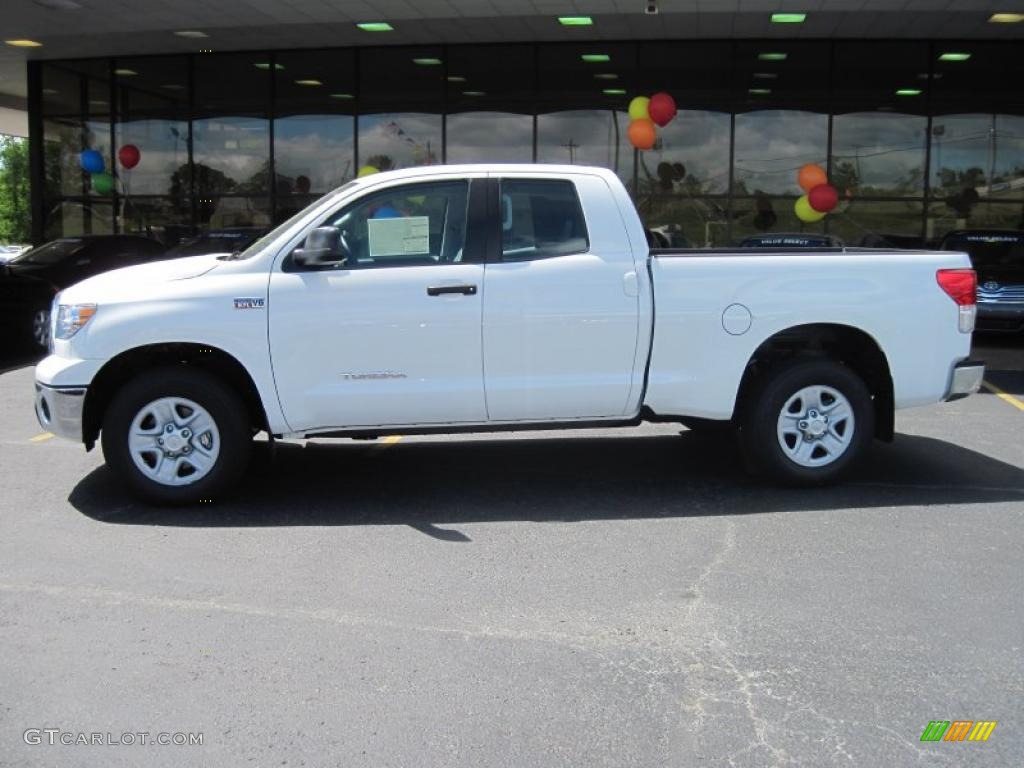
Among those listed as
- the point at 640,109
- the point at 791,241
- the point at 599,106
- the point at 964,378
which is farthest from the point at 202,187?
the point at 964,378

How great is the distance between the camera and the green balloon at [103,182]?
19141mm

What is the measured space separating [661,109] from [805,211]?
3.09 meters

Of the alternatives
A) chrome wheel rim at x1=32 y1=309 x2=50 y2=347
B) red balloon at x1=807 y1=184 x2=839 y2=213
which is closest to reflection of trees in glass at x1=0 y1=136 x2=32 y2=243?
chrome wheel rim at x1=32 y1=309 x2=50 y2=347

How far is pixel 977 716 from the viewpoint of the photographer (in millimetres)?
3436

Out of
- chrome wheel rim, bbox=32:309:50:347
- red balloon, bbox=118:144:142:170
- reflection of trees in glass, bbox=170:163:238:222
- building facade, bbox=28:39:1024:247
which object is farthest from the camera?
reflection of trees in glass, bbox=170:163:238:222

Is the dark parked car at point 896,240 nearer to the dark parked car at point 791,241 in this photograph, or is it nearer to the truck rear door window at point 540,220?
the dark parked car at point 791,241

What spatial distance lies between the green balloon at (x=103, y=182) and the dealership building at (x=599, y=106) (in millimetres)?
47

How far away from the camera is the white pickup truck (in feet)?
18.7

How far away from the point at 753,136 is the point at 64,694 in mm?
16182

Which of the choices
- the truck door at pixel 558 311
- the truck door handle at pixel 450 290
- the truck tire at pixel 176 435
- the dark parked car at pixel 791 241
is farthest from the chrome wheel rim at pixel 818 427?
the dark parked car at pixel 791 241

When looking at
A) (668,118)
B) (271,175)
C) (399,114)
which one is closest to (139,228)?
(271,175)

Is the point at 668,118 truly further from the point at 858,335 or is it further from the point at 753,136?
the point at 858,335

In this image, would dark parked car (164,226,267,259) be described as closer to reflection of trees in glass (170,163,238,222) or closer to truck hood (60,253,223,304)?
reflection of trees in glass (170,163,238,222)

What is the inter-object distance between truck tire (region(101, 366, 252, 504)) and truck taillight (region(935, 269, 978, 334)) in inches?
176
